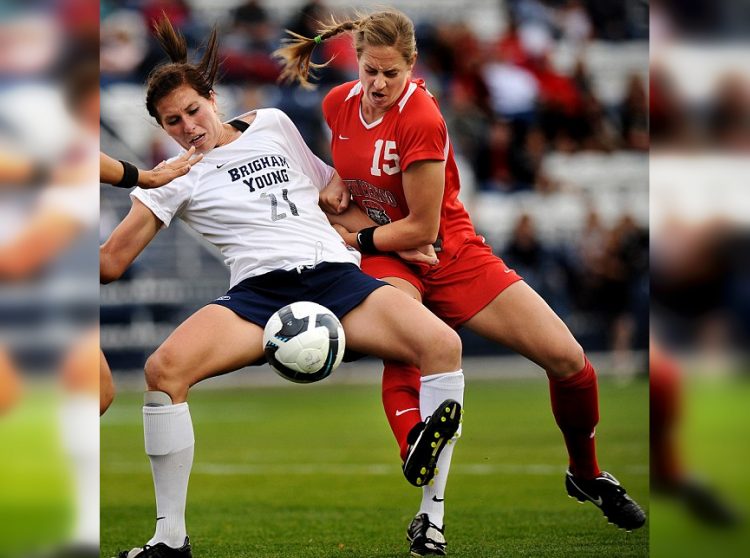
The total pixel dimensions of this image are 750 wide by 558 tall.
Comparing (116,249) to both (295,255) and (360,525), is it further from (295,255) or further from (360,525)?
(360,525)

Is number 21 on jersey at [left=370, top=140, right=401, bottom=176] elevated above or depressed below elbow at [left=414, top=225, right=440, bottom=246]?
above

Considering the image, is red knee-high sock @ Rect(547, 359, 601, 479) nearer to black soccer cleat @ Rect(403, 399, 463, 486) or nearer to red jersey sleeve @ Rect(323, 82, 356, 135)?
black soccer cleat @ Rect(403, 399, 463, 486)

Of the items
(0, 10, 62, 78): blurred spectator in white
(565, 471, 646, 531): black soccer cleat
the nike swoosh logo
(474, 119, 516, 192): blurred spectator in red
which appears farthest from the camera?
(474, 119, 516, 192): blurred spectator in red

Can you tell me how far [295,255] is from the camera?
16.2 feet

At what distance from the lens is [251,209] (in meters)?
5.01

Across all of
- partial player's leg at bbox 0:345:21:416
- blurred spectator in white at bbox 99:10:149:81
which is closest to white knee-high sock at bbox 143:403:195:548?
partial player's leg at bbox 0:345:21:416

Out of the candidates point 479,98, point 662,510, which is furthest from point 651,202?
point 479,98

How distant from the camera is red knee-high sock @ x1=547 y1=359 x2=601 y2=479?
5.36 meters

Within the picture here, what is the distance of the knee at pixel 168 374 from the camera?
453 cm

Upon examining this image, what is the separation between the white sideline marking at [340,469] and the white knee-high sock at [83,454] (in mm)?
6035

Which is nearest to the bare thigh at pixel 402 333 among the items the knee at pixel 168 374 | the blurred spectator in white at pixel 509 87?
the knee at pixel 168 374

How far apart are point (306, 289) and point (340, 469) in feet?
11.9

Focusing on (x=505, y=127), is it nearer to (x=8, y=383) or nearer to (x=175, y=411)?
(x=175, y=411)

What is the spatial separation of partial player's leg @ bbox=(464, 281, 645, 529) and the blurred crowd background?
10818 millimetres
